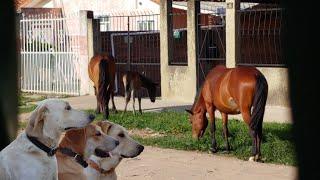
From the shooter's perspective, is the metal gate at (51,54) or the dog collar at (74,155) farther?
the metal gate at (51,54)

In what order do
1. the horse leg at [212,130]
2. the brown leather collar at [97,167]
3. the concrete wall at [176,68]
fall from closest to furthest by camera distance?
1. the brown leather collar at [97,167]
2. the horse leg at [212,130]
3. the concrete wall at [176,68]

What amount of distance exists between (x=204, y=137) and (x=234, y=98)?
4.62ft

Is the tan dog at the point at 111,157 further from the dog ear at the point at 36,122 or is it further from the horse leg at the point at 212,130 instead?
the horse leg at the point at 212,130

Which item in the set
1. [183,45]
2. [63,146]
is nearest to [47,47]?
[183,45]

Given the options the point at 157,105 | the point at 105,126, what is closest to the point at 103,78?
the point at 157,105

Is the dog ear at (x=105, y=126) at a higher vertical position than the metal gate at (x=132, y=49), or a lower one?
lower

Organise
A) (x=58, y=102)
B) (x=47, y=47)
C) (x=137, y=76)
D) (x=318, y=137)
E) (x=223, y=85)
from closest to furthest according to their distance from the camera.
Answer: (x=318, y=137) → (x=58, y=102) → (x=223, y=85) → (x=137, y=76) → (x=47, y=47)

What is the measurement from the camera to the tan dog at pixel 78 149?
4129 mm

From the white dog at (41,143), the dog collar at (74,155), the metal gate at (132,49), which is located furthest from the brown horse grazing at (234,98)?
the metal gate at (132,49)

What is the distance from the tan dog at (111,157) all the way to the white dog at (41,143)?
2.32 ft

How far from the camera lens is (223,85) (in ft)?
30.6

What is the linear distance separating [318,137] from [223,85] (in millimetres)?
8793

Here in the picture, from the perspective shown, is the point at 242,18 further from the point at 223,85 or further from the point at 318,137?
the point at 318,137

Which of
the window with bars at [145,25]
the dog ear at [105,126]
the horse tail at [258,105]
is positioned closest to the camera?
the dog ear at [105,126]
